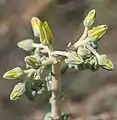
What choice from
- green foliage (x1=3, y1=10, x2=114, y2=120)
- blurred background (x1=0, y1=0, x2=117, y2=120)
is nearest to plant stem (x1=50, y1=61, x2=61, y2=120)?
green foliage (x1=3, y1=10, x2=114, y2=120)

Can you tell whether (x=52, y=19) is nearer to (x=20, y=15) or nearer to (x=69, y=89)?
(x=20, y=15)

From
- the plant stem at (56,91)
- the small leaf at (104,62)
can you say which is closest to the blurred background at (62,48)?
the plant stem at (56,91)

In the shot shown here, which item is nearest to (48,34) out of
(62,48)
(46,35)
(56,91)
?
(46,35)

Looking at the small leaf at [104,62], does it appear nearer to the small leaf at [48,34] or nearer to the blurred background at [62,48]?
the small leaf at [48,34]

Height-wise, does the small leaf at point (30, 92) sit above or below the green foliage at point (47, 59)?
below

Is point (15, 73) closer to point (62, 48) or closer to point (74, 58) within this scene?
point (74, 58)

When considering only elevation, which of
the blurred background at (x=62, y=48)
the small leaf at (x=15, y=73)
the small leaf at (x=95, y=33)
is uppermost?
the blurred background at (x=62, y=48)
